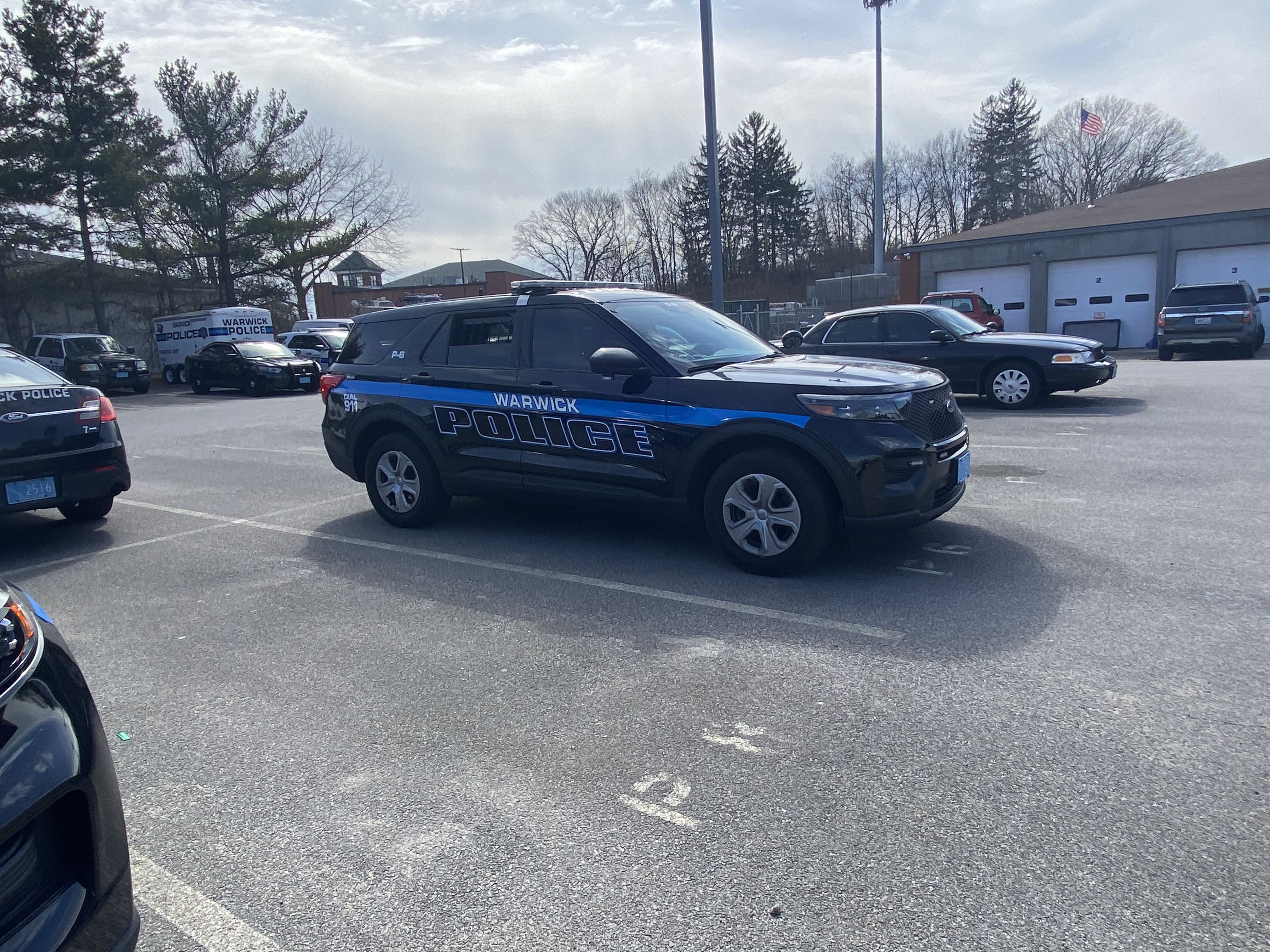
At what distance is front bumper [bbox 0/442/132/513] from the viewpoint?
21.0 ft

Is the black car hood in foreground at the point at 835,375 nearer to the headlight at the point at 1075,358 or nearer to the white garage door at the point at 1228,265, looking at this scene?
the headlight at the point at 1075,358

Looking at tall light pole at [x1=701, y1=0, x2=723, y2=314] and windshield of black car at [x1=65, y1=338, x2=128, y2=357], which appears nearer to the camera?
tall light pole at [x1=701, y1=0, x2=723, y2=314]

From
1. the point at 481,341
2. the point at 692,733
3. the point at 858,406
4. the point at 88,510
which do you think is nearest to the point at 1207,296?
→ the point at 858,406

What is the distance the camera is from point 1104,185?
60031mm

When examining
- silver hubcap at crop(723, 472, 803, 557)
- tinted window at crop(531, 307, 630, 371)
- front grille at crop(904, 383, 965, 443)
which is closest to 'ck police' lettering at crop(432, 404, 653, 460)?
tinted window at crop(531, 307, 630, 371)

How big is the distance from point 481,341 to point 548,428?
96 centimetres

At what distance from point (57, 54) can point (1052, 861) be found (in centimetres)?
3864

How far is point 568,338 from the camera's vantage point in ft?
20.0

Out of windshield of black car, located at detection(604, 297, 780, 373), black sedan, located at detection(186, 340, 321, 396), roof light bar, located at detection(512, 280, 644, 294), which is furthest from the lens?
black sedan, located at detection(186, 340, 321, 396)

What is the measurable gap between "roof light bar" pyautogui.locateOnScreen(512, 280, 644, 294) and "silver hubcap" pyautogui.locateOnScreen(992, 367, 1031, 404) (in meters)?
7.32

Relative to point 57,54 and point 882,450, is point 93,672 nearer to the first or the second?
point 882,450

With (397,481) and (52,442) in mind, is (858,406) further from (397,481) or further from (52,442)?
(52,442)

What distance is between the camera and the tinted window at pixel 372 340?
23.0 feet

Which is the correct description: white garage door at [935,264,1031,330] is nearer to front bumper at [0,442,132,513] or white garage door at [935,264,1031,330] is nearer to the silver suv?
the silver suv
